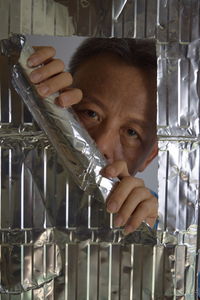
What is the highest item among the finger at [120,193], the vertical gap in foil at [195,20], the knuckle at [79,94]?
the vertical gap in foil at [195,20]

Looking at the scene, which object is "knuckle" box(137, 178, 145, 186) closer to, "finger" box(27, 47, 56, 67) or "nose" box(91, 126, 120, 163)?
"nose" box(91, 126, 120, 163)

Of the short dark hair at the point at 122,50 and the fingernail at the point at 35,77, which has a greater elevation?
the short dark hair at the point at 122,50

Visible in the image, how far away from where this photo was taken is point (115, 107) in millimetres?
665

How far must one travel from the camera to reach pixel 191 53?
0.69 m

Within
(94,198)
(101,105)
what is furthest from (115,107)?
(94,198)

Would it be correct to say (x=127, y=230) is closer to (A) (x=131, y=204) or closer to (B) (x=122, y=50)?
(A) (x=131, y=204)

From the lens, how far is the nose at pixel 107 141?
→ 25.9 inches

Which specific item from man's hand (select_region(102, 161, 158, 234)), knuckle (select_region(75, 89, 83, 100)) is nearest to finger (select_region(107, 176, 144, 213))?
man's hand (select_region(102, 161, 158, 234))

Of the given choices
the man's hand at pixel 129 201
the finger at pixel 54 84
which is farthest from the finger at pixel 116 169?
the finger at pixel 54 84

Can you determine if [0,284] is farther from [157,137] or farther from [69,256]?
[157,137]

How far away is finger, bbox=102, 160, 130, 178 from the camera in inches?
25.7

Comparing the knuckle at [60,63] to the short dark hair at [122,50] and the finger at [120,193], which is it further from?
the finger at [120,193]

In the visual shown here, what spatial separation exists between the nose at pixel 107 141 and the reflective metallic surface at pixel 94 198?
0.06 metres

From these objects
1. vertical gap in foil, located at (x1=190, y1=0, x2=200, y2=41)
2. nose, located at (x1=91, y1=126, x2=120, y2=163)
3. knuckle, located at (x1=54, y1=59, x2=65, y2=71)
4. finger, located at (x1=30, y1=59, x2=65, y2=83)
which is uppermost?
vertical gap in foil, located at (x1=190, y1=0, x2=200, y2=41)
